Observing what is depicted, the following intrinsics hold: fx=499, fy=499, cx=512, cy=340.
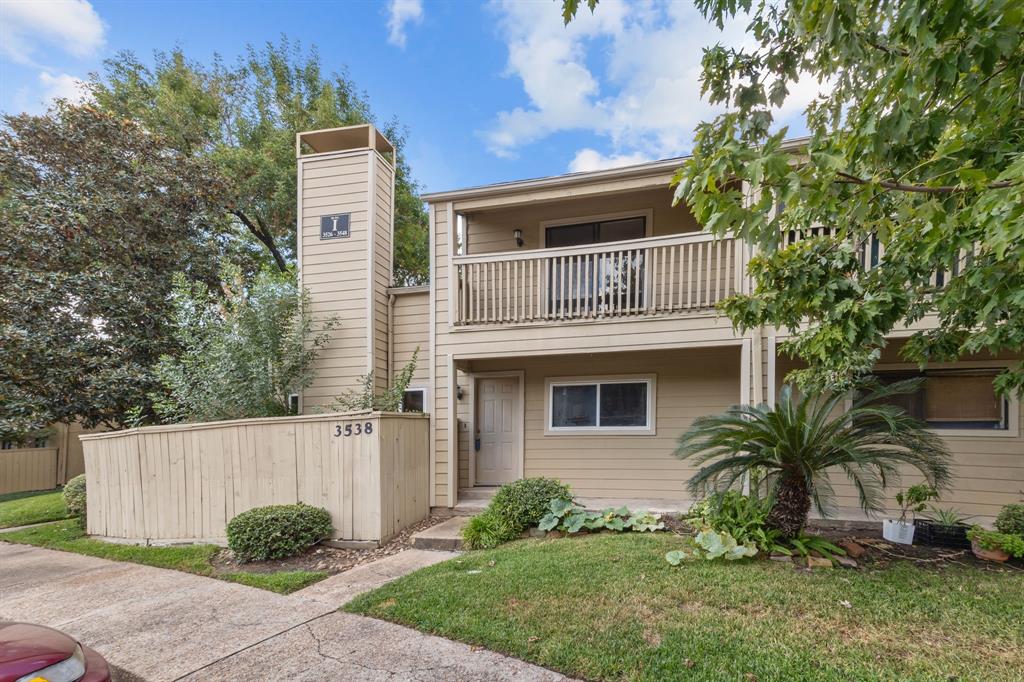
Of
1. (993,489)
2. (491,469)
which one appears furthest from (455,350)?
(993,489)

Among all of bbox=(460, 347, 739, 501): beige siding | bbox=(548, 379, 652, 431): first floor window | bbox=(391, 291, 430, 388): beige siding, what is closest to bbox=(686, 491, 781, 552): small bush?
bbox=(460, 347, 739, 501): beige siding

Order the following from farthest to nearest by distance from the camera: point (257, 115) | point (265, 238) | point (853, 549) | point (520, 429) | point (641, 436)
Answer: point (265, 238)
point (257, 115)
point (520, 429)
point (641, 436)
point (853, 549)

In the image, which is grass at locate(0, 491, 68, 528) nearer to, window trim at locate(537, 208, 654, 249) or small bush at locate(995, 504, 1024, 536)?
window trim at locate(537, 208, 654, 249)

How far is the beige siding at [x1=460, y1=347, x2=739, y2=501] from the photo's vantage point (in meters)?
7.79

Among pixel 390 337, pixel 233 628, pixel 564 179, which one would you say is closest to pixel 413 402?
pixel 390 337

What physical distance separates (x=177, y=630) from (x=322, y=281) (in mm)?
5900

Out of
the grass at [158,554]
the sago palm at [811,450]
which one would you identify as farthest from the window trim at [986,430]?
the grass at [158,554]

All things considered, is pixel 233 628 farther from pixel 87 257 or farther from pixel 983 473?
pixel 87 257

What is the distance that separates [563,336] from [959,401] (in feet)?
17.5

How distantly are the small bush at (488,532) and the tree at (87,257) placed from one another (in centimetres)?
743

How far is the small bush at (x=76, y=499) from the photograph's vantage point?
861 centimetres

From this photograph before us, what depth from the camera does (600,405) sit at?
8.30m

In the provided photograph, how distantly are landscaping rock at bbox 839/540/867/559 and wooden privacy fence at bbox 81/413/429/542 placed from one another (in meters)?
5.15

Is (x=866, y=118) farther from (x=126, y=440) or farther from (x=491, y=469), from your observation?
(x=126, y=440)
